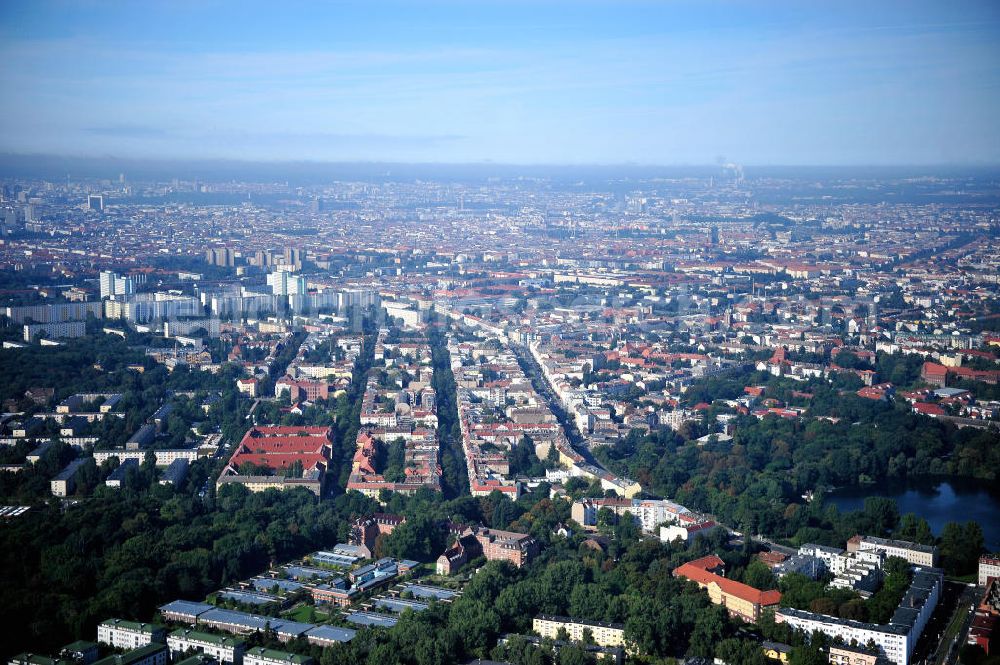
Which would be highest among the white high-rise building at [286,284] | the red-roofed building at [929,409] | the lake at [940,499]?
the white high-rise building at [286,284]

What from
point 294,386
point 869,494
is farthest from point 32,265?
point 869,494

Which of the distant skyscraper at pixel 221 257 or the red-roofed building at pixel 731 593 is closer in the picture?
the red-roofed building at pixel 731 593

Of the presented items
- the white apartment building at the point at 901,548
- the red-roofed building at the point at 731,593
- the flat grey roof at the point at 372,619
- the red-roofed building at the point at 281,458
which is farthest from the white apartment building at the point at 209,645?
the white apartment building at the point at 901,548

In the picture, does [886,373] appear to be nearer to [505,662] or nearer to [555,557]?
[555,557]

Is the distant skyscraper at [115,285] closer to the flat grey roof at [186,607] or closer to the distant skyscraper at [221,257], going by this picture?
the distant skyscraper at [221,257]

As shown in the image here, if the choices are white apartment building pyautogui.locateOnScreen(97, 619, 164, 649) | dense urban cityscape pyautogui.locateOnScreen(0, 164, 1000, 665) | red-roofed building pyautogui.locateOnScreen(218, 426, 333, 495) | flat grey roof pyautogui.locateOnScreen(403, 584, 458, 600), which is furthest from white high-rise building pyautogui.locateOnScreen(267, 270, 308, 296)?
white apartment building pyautogui.locateOnScreen(97, 619, 164, 649)

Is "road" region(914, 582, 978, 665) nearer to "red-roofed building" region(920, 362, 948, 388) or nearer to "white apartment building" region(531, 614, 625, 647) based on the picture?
"white apartment building" region(531, 614, 625, 647)
